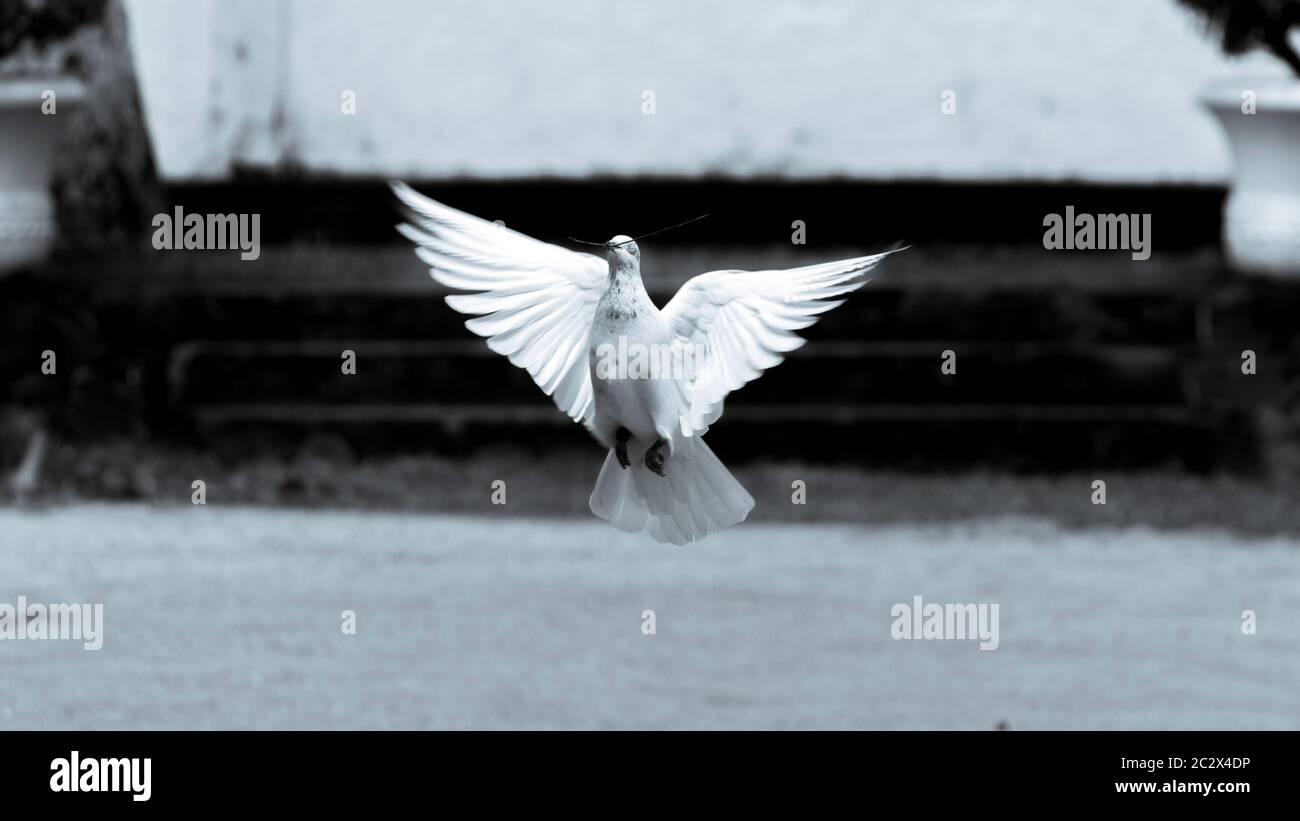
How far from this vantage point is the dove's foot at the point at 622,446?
8.75 feet

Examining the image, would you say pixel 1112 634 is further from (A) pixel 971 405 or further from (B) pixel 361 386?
(B) pixel 361 386

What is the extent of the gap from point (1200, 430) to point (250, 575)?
15.4ft

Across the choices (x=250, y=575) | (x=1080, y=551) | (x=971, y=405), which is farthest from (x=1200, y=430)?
(x=250, y=575)

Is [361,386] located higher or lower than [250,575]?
higher

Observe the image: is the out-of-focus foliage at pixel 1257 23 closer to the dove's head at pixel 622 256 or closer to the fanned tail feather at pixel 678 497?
the fanned tail feather at pixel 678 497

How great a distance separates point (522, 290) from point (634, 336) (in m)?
0.28

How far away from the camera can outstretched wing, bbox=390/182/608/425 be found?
8.78ft

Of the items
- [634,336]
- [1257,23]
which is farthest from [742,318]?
[1257,23]

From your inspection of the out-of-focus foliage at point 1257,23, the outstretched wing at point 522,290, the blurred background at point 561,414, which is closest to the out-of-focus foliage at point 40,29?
the blurred background at point 561,414

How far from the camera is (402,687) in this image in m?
5.95

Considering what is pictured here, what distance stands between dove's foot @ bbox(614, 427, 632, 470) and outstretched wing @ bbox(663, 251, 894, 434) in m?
0.10

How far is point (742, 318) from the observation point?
2.84m

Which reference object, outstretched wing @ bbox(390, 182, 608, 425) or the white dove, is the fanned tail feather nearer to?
the white dove

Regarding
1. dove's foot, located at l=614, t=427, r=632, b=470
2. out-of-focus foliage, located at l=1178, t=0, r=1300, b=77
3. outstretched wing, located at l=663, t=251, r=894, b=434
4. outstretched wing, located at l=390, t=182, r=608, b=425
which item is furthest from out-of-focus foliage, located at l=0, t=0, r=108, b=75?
dove's foot, located at l=614, t=427, r=632, b=470
